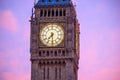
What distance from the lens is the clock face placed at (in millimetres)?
86312

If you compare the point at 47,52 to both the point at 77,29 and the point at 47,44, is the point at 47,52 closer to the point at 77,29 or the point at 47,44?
the point at 47,44

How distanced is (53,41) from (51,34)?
1.13m

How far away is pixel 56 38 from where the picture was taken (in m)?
86.4

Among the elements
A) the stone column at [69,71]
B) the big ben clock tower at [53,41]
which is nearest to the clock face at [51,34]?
the big ben clock tower at [53,41]

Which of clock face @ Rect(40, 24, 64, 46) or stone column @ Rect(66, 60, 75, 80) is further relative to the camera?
clock face @ Rect(40, 24, 64, 46)

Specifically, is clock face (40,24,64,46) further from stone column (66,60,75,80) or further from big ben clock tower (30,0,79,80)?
stone column (66,60,75,80)

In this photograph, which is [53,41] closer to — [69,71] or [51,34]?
[51,34]

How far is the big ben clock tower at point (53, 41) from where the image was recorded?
8544 centimetres

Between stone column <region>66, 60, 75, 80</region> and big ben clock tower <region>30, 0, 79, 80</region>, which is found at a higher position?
big ben clock tower <region>30, 0, 79, 80</region>

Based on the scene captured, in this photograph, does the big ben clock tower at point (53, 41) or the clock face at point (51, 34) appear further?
the clock face at point (51, 34)

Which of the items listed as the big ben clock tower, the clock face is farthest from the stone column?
the clock face

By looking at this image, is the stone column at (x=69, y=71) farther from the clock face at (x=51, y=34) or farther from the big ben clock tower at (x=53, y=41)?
the clock face at (x=51, y=34)

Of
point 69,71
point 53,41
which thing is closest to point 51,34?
point 53,41

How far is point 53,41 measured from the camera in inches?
3396
